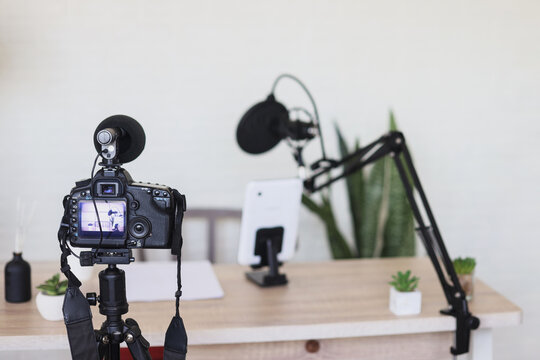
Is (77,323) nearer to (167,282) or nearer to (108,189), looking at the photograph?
(108,189)

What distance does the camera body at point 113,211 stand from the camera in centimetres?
132

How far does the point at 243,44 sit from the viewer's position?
3.08 m

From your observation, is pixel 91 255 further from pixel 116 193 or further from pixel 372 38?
pixel 372 38

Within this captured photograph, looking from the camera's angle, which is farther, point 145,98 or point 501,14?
point 501,14

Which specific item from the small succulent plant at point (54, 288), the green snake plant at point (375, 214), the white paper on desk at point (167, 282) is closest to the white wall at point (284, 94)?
the green snake plant at point (375, 214)

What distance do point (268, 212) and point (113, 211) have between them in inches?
36.4

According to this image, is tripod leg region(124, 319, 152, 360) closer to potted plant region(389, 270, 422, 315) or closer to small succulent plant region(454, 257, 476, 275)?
potted plant region(389, 270, 422, 315)

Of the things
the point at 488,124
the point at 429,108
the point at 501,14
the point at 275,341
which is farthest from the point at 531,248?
the point at 275,341

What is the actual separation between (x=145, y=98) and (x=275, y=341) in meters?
1.54

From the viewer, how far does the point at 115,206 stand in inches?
52.2

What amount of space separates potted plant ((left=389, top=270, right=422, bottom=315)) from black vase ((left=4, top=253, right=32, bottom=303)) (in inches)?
42.7

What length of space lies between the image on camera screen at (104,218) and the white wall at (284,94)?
1707 mm

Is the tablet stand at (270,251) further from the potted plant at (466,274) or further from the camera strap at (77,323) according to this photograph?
the camera strap at (77,323)

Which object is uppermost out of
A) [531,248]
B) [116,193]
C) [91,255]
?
[116,193]
